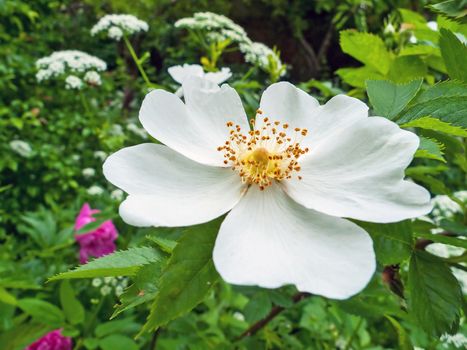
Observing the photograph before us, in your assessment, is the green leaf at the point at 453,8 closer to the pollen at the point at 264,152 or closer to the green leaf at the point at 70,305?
the pollen at the point at 264,152

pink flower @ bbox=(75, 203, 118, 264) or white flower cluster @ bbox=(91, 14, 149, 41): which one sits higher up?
white flower cluster @ bbox=(91, 14, 149, 41)

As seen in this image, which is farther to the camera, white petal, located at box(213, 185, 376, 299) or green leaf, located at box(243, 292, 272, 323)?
green leaf, located at box(243, 292, 272, 323)

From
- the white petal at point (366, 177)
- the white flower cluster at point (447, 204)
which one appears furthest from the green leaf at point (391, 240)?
the white flower cluster at point (447, 204)

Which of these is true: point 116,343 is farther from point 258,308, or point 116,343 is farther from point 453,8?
point 453,8

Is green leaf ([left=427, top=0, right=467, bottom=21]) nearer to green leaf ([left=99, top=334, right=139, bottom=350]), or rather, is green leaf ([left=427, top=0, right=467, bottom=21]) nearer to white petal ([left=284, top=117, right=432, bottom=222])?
white petal ([left=284, top=117, right=432, bottom=222])

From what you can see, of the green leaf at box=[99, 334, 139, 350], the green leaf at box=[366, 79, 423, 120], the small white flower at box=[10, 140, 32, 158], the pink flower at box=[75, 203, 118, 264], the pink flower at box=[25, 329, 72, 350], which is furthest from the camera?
the small white flower at box=[10, 140, 32, 158]

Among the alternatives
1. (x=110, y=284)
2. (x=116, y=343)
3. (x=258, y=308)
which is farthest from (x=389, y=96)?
(x=110, y=284)

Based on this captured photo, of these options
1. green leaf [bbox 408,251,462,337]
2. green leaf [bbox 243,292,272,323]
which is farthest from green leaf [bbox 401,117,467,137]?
green leaf [bbox 243,292,272,323]
